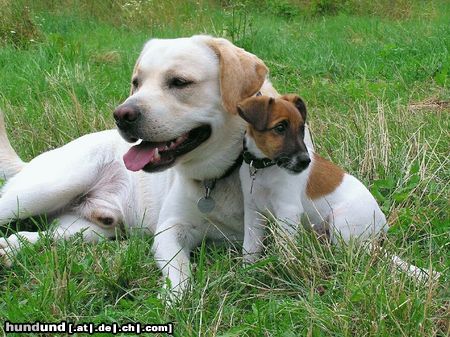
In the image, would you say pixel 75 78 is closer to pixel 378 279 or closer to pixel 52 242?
pixel 52 242

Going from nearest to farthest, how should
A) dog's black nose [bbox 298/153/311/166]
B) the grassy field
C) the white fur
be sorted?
the grassy field, dog's black nose [bbox 298/153/311/166], the white fur

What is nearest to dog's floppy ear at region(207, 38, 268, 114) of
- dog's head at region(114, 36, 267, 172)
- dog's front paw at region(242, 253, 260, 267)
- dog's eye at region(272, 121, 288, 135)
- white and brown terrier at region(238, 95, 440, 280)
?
dog's head at region(114, 36, 267, 172)

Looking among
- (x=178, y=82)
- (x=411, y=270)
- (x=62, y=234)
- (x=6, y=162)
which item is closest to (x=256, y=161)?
(x=178, y=82)

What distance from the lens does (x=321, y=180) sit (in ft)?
12.0

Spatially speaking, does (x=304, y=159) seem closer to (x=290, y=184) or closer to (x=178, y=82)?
(x=290, y=184)

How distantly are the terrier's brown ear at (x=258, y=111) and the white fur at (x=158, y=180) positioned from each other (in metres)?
0.27

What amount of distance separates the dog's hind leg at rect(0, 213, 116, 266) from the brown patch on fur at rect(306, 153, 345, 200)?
1045 millimetres

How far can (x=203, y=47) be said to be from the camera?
3809 millimetres

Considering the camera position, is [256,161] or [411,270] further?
[256,161]

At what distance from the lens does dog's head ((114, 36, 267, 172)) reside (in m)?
3.49

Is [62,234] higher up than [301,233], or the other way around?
[301,233]

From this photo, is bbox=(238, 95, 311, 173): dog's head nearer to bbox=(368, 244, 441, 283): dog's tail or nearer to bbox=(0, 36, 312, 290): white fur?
bbox=(0, 36, 312, 290): white fur

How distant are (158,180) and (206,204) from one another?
59 centimetres

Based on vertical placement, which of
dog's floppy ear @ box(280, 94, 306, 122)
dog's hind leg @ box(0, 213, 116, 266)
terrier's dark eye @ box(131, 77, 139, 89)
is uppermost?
dog's floppy ear @ box(280, 94, 306, 122)
